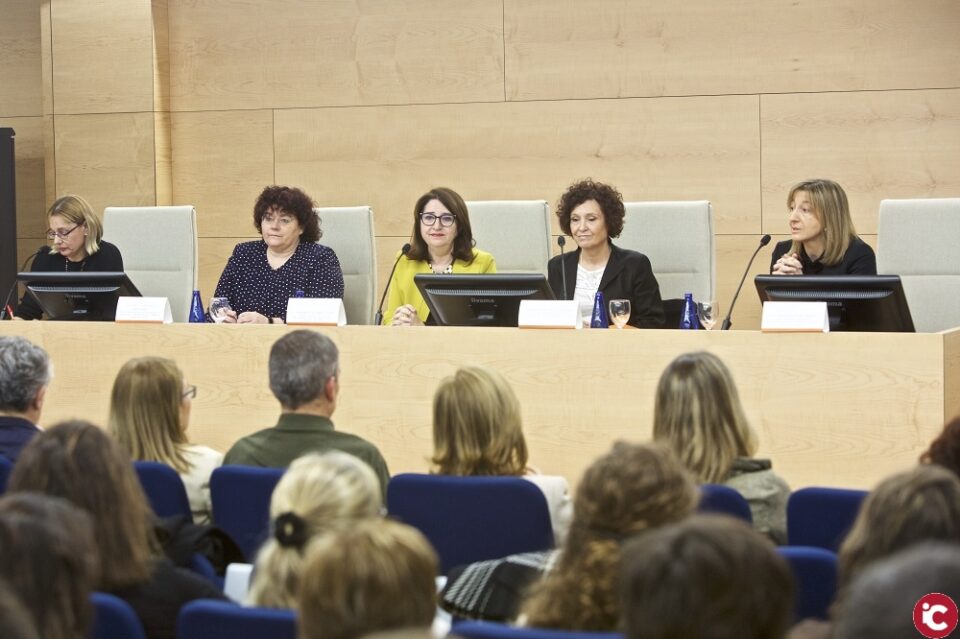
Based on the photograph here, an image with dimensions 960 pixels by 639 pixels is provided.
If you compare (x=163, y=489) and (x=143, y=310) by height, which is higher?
(x=143, y=310)

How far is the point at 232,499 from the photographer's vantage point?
2.50 metres

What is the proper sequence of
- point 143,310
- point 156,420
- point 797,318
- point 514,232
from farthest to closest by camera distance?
point 514,232 → point 143,310 → point 797,318 → point 156,420

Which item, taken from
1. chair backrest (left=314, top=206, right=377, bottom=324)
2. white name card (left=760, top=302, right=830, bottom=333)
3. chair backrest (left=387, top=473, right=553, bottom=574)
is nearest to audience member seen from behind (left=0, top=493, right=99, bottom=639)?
chair backrest (left=387, top=473, right=553, bottom=574)

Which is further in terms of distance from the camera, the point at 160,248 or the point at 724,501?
the point at 160,248

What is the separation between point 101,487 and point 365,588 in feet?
2.58

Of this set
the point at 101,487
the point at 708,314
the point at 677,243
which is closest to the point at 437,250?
the point at 677,243

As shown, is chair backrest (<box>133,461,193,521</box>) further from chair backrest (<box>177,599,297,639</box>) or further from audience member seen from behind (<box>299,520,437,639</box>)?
audience member seen from behind (<box>299,520,437,639</box>)

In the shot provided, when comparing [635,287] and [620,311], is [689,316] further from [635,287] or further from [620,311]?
[635,287]

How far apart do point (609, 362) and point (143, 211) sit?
2.68 meters

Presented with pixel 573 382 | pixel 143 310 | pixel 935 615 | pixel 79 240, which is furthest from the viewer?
pixel 79 240

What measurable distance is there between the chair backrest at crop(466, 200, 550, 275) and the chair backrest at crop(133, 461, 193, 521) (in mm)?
2485

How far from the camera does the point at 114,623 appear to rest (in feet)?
5.38

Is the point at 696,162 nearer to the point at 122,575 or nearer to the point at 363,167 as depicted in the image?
the point at 363,167

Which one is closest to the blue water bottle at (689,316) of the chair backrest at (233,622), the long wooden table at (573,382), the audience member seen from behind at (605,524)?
the long wooden table at (573,382)
